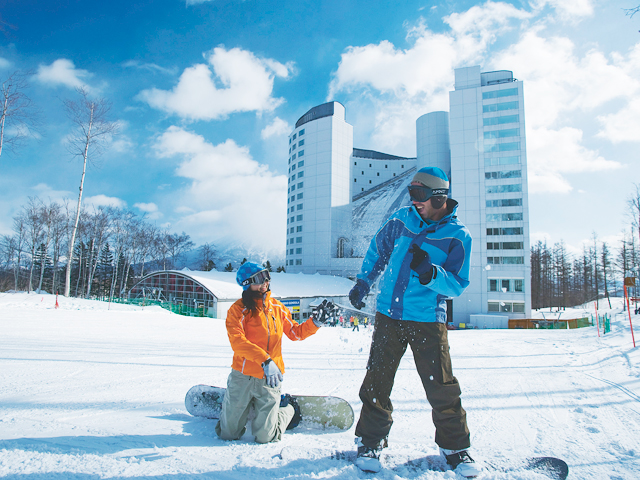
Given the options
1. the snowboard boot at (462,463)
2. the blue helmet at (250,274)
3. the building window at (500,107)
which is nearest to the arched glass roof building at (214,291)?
the blue helmet at (250,274)

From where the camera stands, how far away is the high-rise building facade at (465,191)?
1280 inches

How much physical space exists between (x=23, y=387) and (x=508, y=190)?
39.3 metres

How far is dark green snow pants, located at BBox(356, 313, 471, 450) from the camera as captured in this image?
1.91 meters

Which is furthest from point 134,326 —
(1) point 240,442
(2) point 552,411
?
(2) point 552,411

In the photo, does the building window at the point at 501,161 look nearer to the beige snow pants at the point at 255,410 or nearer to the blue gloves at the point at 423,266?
the blue gloves at the point at 423,266

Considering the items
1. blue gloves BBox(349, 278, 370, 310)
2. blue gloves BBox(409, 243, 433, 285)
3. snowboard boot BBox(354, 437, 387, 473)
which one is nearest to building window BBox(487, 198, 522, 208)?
blue gloves BBox(349, 278, 370, 310)

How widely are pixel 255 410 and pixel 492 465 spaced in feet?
5.49

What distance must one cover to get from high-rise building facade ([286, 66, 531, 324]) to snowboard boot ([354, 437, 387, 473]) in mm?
32219

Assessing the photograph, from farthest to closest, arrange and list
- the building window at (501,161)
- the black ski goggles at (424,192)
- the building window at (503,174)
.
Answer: the building window at (501,161) < the building window at (503,174) < the black ski goggles at (424,192)

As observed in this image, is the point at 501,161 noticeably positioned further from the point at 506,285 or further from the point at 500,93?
the point at 506,285

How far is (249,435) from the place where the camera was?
7.80 ft

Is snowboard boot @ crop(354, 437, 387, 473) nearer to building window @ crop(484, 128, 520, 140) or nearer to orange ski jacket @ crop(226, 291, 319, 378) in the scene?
orange ski jacket @ crop(226, 291, 319, 378)

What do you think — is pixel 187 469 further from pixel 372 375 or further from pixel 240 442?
pixel 372 375

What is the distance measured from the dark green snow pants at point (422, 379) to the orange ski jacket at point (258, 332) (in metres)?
0.70
